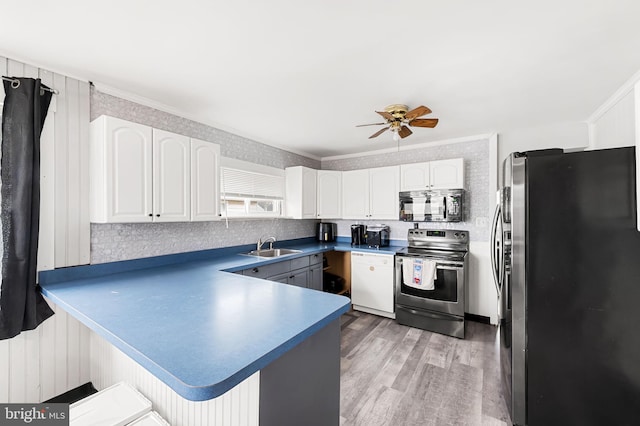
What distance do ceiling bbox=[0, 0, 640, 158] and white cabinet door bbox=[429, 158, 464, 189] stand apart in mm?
778

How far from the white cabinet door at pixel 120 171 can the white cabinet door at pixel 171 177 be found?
5 centimetres

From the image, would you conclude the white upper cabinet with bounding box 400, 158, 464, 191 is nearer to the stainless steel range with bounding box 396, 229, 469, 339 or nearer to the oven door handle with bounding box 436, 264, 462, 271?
the stainless steel range with bounding box 396, 229, 469, 339

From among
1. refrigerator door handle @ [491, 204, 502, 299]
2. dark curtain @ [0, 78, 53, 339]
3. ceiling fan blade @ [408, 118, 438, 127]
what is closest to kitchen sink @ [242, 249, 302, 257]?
dark curtain @ [0, 78, 53, 339]

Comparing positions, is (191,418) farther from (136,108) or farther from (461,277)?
(461,277)

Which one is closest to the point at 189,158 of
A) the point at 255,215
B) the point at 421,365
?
the point at 255,215

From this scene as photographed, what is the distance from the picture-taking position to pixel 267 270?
9.47ft

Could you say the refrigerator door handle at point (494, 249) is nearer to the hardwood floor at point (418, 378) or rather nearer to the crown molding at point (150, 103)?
the hardwood floor at point (418, 378)

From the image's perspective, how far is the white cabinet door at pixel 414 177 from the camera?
3574 millimetres

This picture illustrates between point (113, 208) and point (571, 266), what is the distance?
2.97 meters

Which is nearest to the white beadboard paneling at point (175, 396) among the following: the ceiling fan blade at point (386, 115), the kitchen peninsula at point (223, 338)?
the kitchen peninsula at point (223, 338)

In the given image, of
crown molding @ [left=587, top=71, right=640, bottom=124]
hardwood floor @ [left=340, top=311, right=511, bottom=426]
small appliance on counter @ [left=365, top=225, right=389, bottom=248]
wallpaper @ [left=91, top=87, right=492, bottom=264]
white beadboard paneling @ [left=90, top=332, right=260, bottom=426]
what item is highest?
crown molding @ [left=587, top=71, right=640, bottom=124]

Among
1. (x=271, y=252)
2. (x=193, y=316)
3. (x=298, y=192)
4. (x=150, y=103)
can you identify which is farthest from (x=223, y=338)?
(x=298, y=192)

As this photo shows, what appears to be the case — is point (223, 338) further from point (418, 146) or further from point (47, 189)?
point (418, 146)

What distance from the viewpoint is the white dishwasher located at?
11.4 ft
